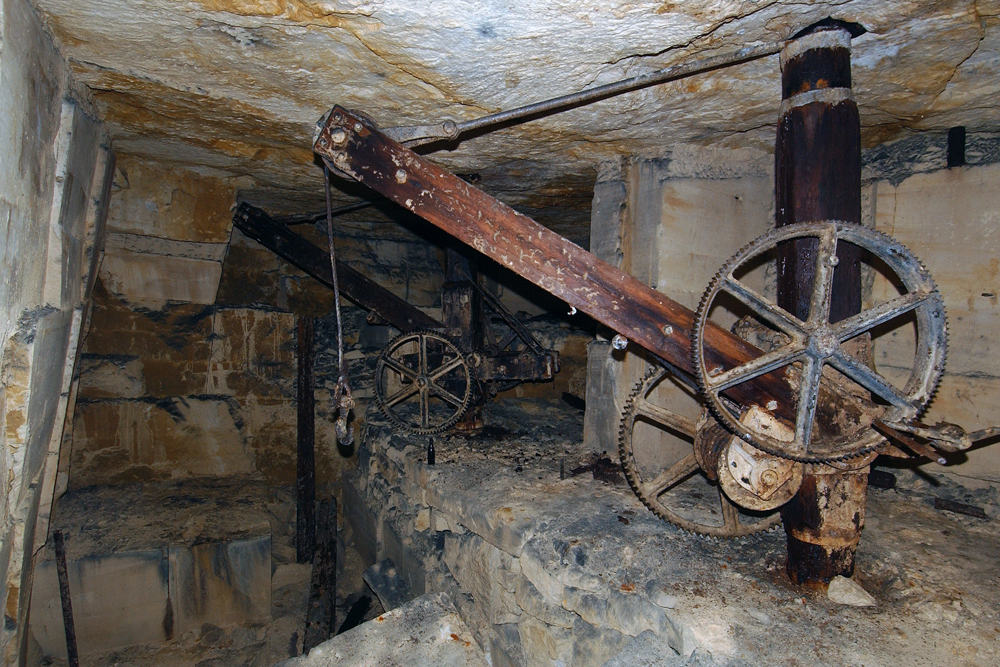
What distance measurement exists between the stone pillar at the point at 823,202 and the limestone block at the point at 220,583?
3.77 metres

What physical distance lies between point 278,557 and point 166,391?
190cm

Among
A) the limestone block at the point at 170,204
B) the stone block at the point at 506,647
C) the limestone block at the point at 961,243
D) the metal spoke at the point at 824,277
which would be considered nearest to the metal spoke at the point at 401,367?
the limestone block at the point at 170,204

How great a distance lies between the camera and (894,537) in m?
2.46

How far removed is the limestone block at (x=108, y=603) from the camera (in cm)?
361

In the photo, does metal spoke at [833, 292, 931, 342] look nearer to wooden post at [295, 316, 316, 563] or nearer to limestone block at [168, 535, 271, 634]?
limestone block at [168, 535, 271, 634]

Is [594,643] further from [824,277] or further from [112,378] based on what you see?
[112,378]

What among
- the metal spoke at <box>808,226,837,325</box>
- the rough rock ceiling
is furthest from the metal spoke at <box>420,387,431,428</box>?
the metal spoke at <box>808,226,837,325</box>

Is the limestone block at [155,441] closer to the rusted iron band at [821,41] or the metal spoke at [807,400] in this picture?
the metal spoke at [807,400]

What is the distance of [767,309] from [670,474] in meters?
0.91

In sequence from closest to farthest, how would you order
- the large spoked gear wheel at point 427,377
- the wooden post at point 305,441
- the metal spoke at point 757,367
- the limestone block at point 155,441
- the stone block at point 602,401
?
the metal spoke at point 757,367
the stone block at point 602,401
the large spoked gear wheel at point 427,377
the limestone block at point 155,441
the wooden post at point 305,441

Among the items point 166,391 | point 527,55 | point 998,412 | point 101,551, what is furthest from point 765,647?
point 166,391

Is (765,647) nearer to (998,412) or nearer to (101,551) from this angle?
(998,412)

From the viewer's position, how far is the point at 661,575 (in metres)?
2.20

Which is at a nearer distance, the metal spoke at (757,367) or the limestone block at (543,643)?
the metal spoke at (757,367)
